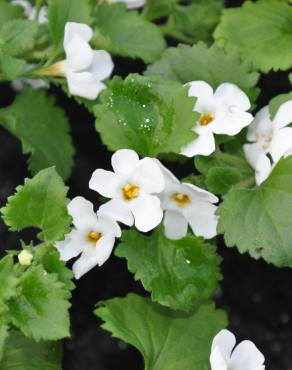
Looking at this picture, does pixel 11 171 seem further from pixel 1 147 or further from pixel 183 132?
pixel 183 132

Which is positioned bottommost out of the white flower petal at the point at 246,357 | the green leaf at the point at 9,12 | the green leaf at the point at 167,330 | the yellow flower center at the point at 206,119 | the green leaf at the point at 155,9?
the green leaf at the point at 167,330

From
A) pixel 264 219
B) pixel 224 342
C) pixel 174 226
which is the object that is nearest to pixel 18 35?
pixel 174 226

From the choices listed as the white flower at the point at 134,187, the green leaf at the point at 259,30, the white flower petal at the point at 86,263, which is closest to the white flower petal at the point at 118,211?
the white flower at the point at 134,187

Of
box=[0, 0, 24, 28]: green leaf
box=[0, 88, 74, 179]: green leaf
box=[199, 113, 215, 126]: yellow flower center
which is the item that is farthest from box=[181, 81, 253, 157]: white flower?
box=[0, 0, 24, 28]: green leaf

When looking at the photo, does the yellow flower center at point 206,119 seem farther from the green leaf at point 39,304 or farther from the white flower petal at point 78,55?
the green leaf at point 39,304

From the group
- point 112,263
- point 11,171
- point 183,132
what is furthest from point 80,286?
point 183,132

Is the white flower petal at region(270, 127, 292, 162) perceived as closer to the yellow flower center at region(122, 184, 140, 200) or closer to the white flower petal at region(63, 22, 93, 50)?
the yellow flower center at region(122, 184, 140, 200)
